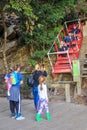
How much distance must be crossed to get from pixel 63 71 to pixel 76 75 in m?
1.97

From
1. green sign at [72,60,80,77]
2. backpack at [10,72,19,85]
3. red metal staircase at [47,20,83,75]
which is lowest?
backpack at [10,72,19,85]

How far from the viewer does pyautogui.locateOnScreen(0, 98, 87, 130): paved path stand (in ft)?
28.8

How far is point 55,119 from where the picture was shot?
31.3ft

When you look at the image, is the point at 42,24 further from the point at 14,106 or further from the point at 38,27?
the point at 14,106

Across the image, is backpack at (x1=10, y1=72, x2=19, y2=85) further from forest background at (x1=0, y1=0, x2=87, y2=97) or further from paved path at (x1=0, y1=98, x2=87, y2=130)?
forest background at (x1=0, y1=0, x2=87, y2=97)

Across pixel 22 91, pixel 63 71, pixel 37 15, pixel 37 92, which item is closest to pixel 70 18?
pixel 37 15

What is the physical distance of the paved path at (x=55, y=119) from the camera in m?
8.77

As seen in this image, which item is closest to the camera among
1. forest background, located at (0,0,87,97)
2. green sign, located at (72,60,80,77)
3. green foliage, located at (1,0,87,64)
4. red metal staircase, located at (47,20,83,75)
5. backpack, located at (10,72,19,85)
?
backpack, located at (10,72,19,85)

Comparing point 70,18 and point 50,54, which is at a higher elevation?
point 70,18

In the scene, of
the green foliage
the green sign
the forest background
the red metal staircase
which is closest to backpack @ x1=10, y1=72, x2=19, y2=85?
the green sign

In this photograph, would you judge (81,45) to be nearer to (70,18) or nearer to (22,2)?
(70,18)

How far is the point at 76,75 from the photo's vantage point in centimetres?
1253

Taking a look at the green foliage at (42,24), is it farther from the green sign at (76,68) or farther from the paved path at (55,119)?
the paved path at (55,119)

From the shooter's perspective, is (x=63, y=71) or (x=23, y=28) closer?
(x=63, y=71)
